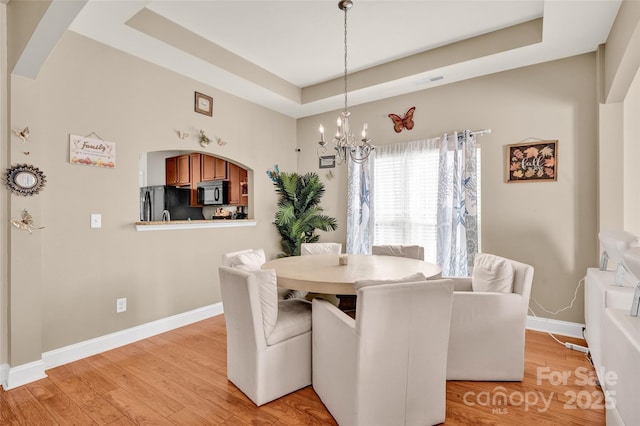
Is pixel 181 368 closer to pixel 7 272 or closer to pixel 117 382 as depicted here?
pixel 117 382

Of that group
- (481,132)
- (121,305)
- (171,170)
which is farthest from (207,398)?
(171,170)

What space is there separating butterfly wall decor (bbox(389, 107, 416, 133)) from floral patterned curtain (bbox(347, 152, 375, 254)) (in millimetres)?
443

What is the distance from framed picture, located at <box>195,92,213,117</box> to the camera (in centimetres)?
355

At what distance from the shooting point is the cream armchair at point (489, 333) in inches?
83.8

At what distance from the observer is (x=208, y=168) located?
525 cm

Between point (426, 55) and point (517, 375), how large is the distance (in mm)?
2987

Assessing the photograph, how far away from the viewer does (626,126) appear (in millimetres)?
2760

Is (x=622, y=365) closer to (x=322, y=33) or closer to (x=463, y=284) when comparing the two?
(x=463, y=284)

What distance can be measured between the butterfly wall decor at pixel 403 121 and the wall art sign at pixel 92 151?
3.06 meters

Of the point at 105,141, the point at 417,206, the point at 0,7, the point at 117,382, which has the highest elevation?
the point at 0,7

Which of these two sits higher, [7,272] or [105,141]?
[105,141]

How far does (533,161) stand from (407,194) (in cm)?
133

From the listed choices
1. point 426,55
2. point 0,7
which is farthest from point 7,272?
point 426,55

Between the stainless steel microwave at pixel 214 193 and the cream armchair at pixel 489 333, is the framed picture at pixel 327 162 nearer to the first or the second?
the stainless steel microwave at pixel 214 193
